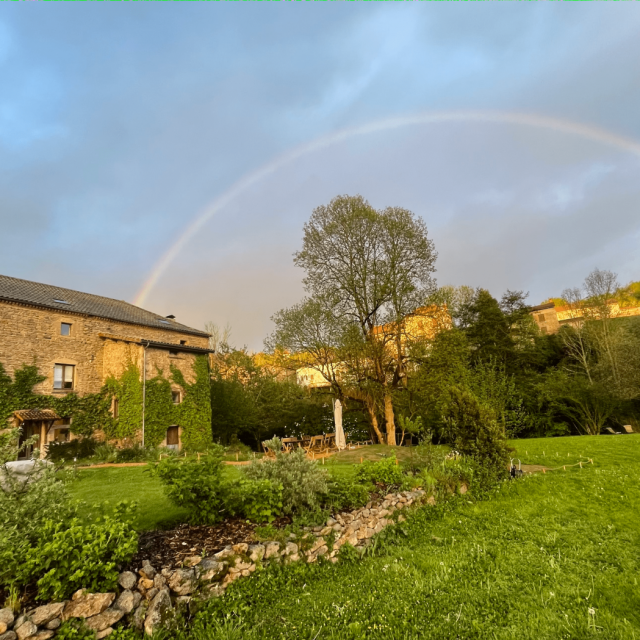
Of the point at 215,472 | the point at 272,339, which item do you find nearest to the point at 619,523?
the point at 215,472

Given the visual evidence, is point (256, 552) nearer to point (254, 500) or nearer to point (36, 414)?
point (254, 500)

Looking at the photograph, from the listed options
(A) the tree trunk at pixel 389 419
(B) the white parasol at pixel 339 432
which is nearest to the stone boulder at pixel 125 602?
(B) the white parasol at pixel 339 432

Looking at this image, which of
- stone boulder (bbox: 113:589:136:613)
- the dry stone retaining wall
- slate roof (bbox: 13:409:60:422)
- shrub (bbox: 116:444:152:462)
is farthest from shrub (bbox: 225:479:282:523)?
slate roof (bbox: 13:409:60:422)

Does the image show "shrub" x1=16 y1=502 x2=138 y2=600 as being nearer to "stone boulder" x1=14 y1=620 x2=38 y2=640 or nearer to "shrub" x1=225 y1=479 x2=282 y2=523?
"stone boulder" x1=14 y1=620 x2=38 y2=640

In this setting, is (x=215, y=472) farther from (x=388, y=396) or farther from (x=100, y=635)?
(x=388, y=396)

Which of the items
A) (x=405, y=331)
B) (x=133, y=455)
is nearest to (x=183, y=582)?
(x=133, y=455)

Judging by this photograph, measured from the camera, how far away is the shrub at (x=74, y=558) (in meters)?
3.63

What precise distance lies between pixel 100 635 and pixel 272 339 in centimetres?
1867

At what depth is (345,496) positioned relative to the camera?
22.9 ft

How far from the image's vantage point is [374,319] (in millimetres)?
21656

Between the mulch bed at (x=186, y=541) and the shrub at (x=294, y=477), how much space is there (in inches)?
17.5

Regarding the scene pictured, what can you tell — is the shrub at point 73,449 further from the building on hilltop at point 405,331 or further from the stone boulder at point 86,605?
the stone boulder at point 86,605

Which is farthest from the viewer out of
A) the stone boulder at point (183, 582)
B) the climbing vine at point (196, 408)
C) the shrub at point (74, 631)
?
the climbing vine at point (196, 408)

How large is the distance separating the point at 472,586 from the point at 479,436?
523 centimetres
